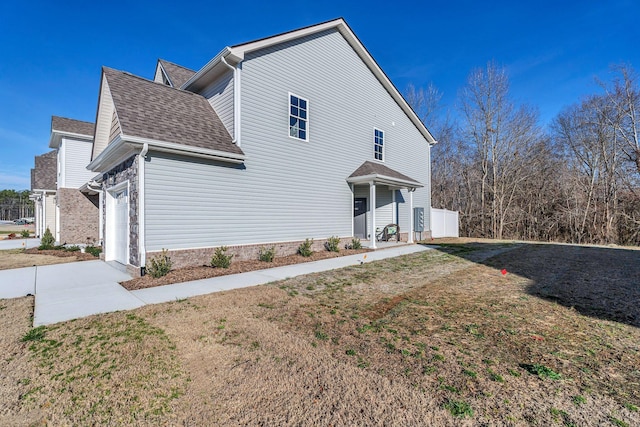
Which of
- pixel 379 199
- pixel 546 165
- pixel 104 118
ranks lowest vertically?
pixel 379 199

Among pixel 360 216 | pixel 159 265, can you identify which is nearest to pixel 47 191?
pixel 159 265

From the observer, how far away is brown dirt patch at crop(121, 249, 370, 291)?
650cm

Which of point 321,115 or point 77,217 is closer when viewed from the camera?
point 321,115

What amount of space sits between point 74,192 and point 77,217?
1.27 m

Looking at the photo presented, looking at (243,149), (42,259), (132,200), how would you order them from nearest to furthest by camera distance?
(132,200) < (243,149) < (42,259)

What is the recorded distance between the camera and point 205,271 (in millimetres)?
7543

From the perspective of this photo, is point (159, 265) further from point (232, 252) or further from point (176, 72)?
point (176, 72)

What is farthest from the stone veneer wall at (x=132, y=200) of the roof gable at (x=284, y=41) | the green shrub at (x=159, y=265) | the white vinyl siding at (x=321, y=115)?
the roof gable at (x=284, y=41)

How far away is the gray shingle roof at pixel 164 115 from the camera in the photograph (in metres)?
7.18

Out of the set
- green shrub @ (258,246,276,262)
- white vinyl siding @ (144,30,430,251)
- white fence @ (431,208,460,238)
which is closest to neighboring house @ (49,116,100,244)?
white vinyl siding @ (144,30,430,251)

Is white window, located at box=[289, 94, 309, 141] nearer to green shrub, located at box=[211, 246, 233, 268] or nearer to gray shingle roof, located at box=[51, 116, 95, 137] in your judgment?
green shrub, located at box=[211, 246, 233, 268]

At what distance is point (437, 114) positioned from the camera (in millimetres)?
26375

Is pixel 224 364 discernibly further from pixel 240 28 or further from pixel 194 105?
pixel 240 28

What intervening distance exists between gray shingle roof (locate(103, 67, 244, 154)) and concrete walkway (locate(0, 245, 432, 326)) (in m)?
3.54
